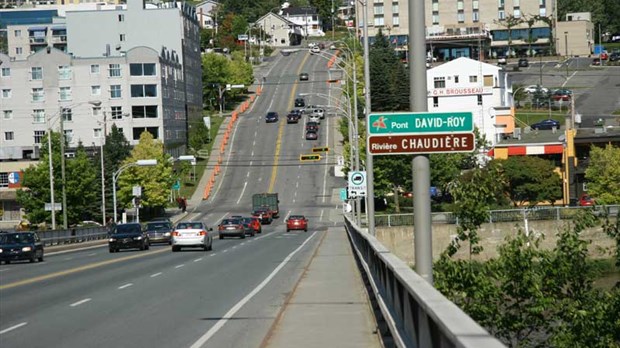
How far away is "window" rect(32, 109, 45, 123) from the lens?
5049 inches

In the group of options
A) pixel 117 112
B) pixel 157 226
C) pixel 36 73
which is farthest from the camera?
pixel 36 73

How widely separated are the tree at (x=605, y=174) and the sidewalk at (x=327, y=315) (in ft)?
201

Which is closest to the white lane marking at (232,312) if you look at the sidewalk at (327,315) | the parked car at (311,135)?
the sidewalk at (327,315)

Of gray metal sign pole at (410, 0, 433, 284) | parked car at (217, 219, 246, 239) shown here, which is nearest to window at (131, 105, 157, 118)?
parked car at (217, 219, 246, 239)

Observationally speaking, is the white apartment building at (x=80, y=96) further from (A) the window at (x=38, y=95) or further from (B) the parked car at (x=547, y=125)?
(B) the parked car at (x=547, y=125)

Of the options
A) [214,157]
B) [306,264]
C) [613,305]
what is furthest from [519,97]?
[613,305]

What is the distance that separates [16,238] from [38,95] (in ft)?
269

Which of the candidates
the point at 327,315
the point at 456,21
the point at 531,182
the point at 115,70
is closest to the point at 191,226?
the point at 327,315

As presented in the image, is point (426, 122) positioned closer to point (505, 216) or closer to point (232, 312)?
point (232, 312)

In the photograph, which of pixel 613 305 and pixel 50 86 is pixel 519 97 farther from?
pixel 613 305

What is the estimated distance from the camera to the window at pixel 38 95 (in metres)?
128

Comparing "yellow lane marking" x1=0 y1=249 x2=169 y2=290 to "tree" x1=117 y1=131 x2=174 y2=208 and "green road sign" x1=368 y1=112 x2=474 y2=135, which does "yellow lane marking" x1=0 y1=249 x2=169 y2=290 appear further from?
"tree" x1=117 y1=131 x2=174 y2=208

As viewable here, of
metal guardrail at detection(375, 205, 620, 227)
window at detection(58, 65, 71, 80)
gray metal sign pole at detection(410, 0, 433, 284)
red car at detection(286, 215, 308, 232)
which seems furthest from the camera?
window at detection(58, 65, 71, 80)

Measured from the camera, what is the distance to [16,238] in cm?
4916
